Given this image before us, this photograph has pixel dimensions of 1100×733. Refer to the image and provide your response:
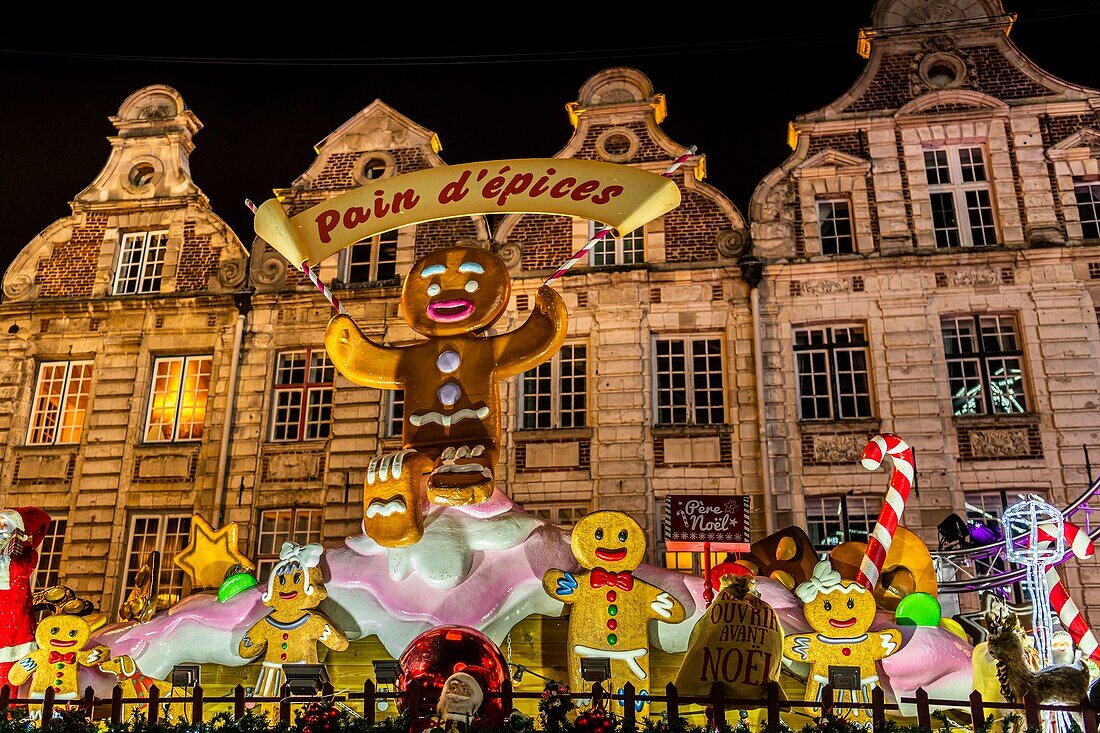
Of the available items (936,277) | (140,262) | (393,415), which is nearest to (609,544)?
(393,415)

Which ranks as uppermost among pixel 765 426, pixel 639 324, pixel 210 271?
pixel 210 271

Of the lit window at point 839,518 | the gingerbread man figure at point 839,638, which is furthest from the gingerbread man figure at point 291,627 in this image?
the lit window at point 839,518

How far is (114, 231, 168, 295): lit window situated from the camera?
1836 centimetres

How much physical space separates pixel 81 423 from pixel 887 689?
45.8ft

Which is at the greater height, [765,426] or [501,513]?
[765,426]

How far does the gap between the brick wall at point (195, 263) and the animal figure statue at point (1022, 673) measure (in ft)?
46.4

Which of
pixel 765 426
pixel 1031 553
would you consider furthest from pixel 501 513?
pixel 765 426

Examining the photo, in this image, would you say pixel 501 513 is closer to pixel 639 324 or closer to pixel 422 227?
pixel 639 324

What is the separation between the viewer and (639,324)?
16234 mm

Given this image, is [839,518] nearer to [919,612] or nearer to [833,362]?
[833,362]

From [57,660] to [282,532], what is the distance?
5.98 meters

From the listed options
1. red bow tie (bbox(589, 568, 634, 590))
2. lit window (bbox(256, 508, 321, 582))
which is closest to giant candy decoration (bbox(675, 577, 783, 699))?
red bow tie (bbox(589, 568, 634, 590))

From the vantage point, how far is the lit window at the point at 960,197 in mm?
16250

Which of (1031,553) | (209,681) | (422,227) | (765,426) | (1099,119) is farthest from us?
(422,227)
